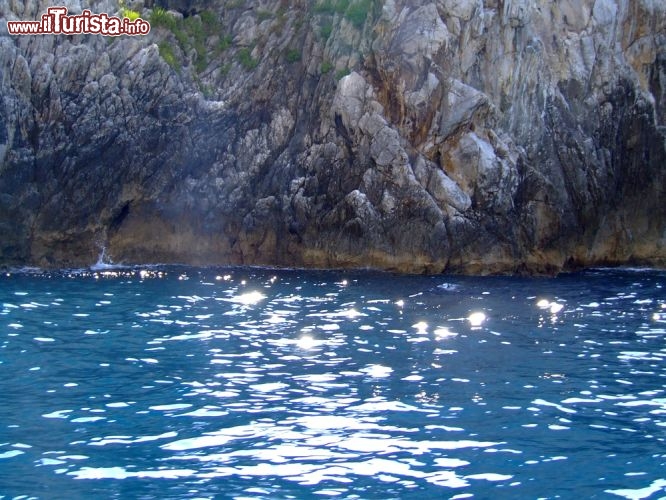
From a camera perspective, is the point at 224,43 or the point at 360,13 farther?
the point at 224,43

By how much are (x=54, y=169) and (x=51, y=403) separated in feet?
59.9

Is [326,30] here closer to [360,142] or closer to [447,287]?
[360,142]

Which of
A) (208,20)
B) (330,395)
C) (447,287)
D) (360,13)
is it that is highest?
(208,20)

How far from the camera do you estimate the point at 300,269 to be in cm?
2930

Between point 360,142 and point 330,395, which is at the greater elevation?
point 360,142

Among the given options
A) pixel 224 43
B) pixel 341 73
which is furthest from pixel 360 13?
pixel 224 43

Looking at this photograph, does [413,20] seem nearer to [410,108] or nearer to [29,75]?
[410,108]

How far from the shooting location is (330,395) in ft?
44.7

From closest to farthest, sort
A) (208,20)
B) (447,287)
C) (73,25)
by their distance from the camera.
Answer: (447,287) < (73,25) < (208,20)

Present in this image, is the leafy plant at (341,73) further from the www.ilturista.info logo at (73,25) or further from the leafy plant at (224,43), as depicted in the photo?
the www.ilturista.info logo at (73,25)

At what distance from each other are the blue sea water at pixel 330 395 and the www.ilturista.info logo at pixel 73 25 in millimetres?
10747

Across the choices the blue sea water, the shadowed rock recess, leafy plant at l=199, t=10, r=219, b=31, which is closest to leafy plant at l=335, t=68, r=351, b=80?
the shadowed rock recess

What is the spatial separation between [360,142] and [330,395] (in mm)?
17059

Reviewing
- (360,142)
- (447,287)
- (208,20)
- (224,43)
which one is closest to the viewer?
(447,287)
